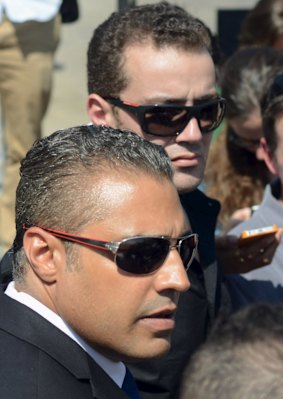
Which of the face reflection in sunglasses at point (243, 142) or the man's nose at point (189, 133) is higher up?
the man's nose at point (189, 133)

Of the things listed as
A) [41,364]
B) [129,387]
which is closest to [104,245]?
[41,364]

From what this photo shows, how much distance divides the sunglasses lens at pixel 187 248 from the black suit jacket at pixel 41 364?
0.34 meters

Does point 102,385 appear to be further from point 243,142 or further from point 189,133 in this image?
point 243,142

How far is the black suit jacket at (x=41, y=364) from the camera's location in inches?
83.7

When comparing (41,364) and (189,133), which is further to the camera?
(189,133)

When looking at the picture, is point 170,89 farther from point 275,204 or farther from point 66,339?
point 66,339

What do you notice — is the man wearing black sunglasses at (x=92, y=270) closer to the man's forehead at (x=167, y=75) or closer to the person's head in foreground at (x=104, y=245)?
the person's head in foreground at (x=104, y=245)

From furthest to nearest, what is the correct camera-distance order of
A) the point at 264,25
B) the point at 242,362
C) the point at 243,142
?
the point at 264,25 < the point at 243,142 < the point at 242,362

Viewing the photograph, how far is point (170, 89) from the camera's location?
127 inches

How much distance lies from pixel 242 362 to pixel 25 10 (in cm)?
420

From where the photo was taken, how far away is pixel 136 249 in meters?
2.25

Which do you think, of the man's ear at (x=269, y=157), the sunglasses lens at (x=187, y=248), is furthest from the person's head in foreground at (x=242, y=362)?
the man's ear at (x=269, y=157)

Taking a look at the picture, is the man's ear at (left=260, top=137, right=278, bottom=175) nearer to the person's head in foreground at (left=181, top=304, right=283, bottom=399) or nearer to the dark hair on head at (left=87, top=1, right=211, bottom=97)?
the dark hair on head at (left=87, top=1, right=211, bottom=97)

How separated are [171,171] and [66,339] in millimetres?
500
